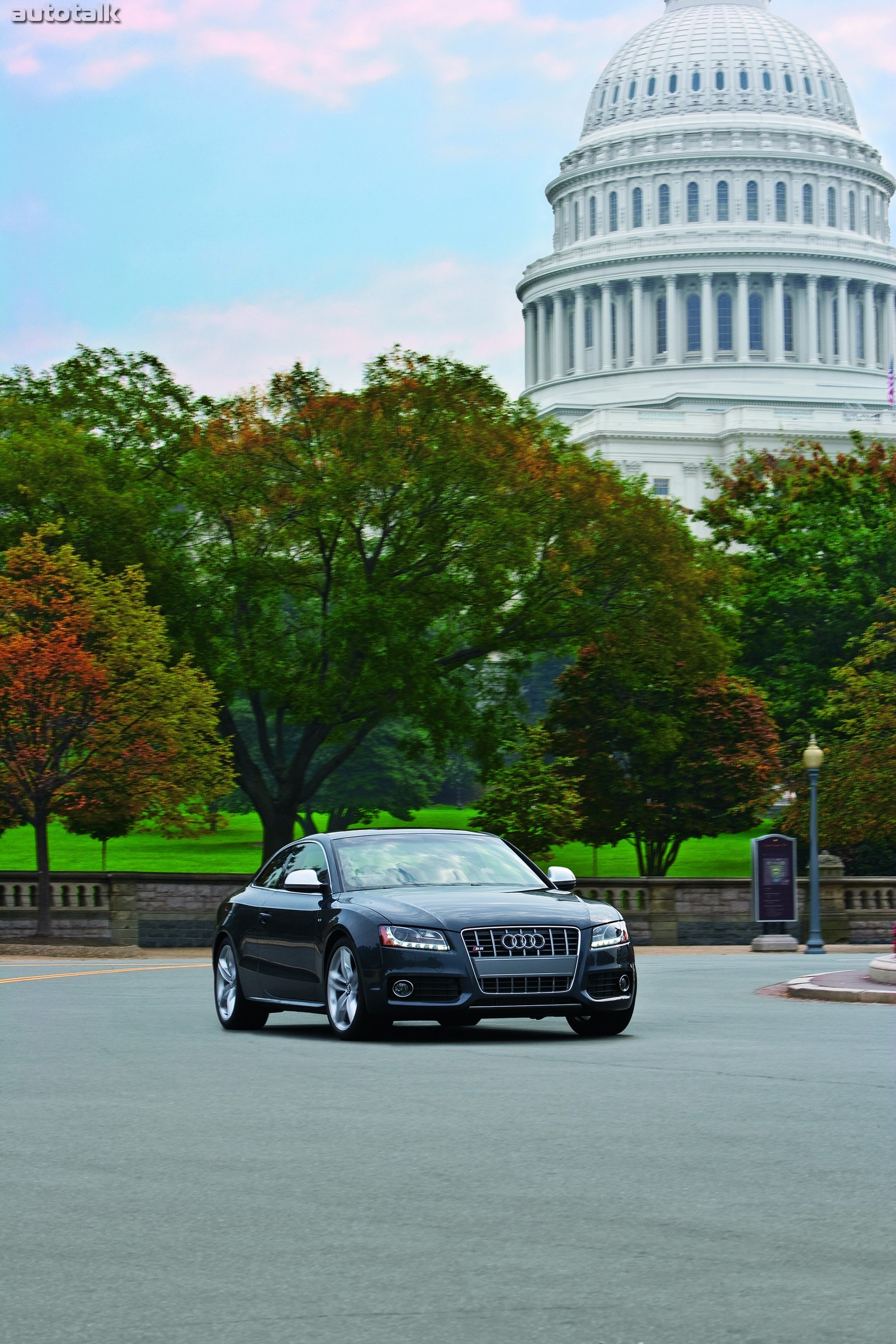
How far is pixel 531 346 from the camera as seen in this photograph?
5728 inches

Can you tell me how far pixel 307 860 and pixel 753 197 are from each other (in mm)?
128926

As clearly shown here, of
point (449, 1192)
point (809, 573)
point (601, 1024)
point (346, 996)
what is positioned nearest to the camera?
A: point (449, 1192)

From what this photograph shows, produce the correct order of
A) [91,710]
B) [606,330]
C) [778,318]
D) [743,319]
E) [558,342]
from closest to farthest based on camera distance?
[91,710], [743,319], [778,318], [606,330], [558,342]

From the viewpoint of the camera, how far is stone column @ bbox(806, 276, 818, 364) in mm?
135625

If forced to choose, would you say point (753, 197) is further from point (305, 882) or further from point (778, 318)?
point (305, 882)

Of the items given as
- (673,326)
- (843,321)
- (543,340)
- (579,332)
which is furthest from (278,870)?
(543,340)

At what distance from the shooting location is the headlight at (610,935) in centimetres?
1422

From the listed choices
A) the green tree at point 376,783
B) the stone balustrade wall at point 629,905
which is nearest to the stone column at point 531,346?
the green tree at point 376,783

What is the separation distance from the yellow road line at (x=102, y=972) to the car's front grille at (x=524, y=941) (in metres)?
10.2

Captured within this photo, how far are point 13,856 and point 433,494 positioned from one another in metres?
39.1

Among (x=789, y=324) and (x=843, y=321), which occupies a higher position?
(x=843, y=321)

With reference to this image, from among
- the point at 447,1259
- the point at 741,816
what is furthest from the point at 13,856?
the point at 447,1259

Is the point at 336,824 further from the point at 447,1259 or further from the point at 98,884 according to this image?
the point at 447,1259

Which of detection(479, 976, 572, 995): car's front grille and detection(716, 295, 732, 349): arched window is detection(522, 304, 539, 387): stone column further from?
detection(479, 976, 572, 995): car's front grille
